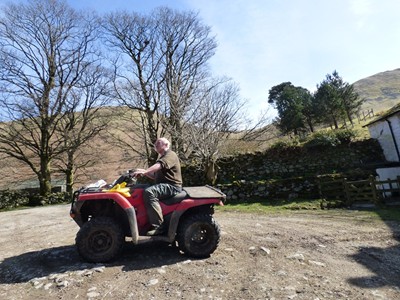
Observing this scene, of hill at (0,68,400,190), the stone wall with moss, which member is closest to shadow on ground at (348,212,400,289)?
the stone wall with moss

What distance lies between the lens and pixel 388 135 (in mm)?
16922

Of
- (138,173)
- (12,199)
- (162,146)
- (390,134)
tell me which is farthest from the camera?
(12,199)

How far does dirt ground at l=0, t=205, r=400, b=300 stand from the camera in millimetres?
3584

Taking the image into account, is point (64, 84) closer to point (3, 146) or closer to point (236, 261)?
point (3, 146)

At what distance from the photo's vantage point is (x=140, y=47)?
26.8 metres

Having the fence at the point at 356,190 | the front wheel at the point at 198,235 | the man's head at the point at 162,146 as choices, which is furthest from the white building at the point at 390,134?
the man's head at the point at 162,146

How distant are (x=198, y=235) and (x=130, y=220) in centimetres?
117

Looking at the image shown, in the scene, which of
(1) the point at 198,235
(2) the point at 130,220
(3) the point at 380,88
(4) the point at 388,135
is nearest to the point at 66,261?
(2) the point at 130,220

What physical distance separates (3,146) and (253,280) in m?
25.2

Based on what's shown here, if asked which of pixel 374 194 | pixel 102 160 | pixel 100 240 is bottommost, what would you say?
pixel 374 194

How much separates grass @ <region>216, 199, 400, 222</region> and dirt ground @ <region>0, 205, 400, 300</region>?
3.07 m

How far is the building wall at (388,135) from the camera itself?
53.2ft

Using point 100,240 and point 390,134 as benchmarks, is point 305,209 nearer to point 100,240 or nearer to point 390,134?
point 100,240

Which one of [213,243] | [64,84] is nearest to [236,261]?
[213,243]
